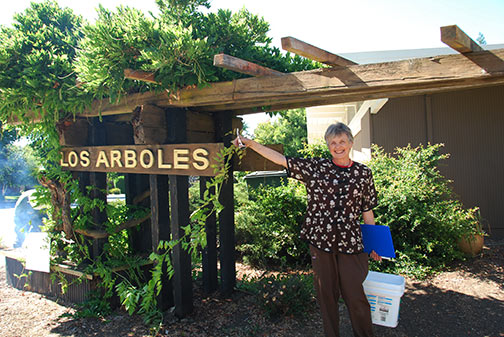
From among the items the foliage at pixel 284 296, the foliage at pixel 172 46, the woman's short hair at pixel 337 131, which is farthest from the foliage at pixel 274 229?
the woman's short hair at pixel 337 131

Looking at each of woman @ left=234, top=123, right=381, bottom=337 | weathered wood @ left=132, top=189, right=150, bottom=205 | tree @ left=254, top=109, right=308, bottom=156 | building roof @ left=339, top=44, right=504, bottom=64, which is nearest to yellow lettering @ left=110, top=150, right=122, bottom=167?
weathered wood @ left=132, top=189, right=150, bottom=205

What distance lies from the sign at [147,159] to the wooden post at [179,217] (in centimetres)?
17

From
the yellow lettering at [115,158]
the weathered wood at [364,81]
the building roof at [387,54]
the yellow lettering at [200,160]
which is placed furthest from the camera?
the building roof at [387,54]

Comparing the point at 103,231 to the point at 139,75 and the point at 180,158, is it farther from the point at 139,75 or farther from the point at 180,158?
the point at 139,75

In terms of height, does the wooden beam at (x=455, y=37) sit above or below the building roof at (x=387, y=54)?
below

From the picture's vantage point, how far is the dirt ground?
10.3ft

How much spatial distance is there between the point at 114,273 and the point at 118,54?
7.96ft

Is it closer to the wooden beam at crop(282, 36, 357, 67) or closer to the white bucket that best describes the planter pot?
the white bucket

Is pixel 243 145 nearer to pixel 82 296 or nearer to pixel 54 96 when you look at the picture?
pixel 54 96

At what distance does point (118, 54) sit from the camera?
2703 millimetres

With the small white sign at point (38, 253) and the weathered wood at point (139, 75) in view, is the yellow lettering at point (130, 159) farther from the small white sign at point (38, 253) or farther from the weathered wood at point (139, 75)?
the small white sign at point (38, 253)

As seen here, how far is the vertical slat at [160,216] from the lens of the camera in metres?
3.33

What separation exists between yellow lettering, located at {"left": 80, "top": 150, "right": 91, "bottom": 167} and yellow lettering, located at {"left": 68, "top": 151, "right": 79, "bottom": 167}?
90mm

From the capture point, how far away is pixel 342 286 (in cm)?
260
